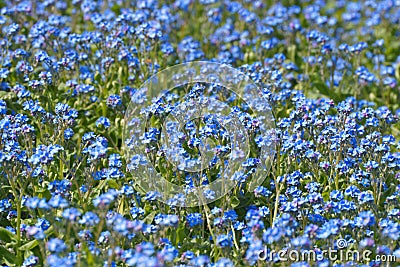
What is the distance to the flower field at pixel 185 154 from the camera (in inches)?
222

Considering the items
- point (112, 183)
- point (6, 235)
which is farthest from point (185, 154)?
point (6, 235)

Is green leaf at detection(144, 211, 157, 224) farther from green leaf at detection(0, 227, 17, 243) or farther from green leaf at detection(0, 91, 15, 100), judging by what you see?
green leaf at detection(0, 91, 15, 100)

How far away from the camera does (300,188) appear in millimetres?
6734

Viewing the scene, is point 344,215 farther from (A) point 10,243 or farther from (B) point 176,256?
(A) point 10,243

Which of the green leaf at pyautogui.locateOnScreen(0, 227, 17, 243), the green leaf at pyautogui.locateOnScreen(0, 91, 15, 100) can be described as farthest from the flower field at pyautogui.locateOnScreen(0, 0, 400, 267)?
the green leaf at pyautogui.locateOnScreen(0, 91, 15, 100)

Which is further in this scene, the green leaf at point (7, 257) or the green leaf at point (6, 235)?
the green leaf at point (6, 235)

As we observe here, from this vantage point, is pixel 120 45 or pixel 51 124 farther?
pixel 120 45

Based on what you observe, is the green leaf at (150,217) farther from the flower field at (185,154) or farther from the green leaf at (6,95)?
the green leaf at (6,95)

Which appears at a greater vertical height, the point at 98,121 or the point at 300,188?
the point at 98,121

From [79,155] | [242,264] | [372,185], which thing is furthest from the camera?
[79,155]

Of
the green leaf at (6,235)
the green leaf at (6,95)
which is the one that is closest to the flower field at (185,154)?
the green leaf at (6,235)

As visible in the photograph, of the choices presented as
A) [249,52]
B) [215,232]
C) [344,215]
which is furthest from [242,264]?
[249,52]

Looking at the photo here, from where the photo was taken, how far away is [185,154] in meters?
6.77

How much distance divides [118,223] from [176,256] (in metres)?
0.63
